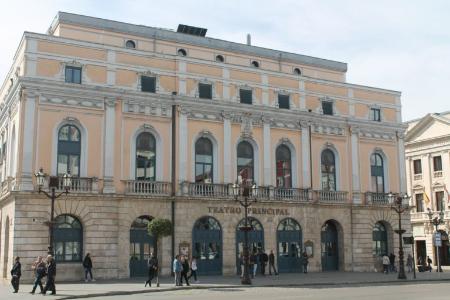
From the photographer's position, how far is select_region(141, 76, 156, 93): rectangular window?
3763cm

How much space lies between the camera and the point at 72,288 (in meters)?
28.4

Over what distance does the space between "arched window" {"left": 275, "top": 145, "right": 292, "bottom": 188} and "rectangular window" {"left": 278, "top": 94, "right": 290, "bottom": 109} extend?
2863mm

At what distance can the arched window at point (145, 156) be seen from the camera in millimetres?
36906

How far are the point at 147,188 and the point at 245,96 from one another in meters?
9.71

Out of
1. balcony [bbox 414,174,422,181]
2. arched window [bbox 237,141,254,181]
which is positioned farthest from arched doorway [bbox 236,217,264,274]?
balcony [bbox 414,174,422,181]

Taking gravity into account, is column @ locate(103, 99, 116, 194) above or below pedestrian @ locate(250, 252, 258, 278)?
above

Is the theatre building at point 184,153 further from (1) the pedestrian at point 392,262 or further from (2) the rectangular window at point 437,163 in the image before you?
(2) the rectangular window at point 437,163

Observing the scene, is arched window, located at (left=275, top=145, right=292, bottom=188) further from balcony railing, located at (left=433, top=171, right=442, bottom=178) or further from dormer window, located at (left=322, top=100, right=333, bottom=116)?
balcony railing, located at (left=433, top=171, right=442, bottom=178)

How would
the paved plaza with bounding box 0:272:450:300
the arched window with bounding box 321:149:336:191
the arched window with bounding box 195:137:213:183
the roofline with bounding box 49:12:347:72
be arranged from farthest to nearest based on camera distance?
the arched window with bounding box 321:149:336:191 < the roofline with bounding box 49:12:347:72 < the arched window with bounding box 195:137:213:183 < the paved plaza with bounding box 0:272:450:300

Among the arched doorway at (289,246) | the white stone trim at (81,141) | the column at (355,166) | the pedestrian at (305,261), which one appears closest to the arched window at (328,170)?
the column at (355,166)

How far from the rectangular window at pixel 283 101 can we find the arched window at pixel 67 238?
1644cm

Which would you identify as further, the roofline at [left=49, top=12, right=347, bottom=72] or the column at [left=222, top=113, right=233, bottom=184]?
the roofline at [left=49, top=12, right=347, bottom=72]

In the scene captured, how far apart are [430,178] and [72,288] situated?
44.6 meters

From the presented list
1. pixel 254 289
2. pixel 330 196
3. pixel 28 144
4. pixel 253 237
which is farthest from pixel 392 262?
pixel 28 144
